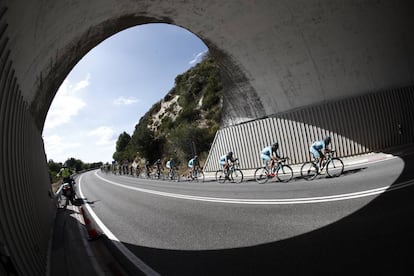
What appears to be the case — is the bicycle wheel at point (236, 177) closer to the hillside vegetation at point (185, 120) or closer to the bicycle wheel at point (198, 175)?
the bicycle wheel at point (198, 175)

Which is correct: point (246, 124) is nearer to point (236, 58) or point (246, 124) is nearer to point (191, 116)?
point (236, 58)

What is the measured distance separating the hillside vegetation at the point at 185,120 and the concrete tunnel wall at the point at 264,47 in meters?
13.0

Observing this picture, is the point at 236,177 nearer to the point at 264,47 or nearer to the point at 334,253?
the point at 264,47

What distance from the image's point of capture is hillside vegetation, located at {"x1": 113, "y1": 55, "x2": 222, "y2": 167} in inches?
1190

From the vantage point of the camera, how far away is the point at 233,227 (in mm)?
6164

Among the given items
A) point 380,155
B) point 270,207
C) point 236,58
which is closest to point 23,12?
point 270,207

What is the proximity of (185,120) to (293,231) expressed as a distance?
36.7 metres

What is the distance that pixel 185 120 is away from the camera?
41.2 m

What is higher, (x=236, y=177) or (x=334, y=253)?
(x=236, y=177)

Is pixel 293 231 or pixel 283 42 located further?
pixel 283 42

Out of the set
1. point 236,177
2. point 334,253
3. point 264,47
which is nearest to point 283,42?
point 264,47

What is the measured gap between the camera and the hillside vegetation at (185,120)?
30.2m

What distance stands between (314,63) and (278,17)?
289 cm

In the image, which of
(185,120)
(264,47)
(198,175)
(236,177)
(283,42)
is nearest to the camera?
(283,42)
